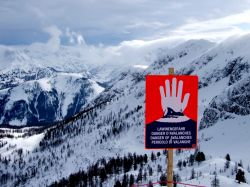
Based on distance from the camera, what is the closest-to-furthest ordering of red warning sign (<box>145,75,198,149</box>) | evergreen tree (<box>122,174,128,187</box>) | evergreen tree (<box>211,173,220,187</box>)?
red warning sign (<box>145,75,198,149</box>)
evergreen tree (<box>211,173,220,187</box>)
evergreen tree (<box>122,174,128,187</box>)

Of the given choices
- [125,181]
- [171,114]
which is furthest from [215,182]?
[171,114]

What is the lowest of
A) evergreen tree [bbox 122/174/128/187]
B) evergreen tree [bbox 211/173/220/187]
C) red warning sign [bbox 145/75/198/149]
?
evergreen tree [bbox 122/174/128/187]

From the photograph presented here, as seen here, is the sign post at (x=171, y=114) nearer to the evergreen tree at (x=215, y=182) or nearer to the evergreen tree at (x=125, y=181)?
the evergreen tree at (x=215, y=182)

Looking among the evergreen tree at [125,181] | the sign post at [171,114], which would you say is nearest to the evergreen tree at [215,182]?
the evergreen tree at [125,181]

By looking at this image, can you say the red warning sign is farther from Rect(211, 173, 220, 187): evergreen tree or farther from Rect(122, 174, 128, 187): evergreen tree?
Rect(122, 174, 128, 187): evergreen tree

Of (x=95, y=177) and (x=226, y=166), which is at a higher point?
(x=226, y=166)

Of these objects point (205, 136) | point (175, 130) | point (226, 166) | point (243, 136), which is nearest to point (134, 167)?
point (205, 136)

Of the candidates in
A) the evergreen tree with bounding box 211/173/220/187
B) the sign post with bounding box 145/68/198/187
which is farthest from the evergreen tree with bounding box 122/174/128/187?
the sign post with bounding box 145/68/198/187

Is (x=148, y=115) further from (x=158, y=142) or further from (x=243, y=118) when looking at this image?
(x=243, y=118)
